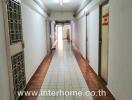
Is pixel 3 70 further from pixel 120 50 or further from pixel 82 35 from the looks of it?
pixel 82 35

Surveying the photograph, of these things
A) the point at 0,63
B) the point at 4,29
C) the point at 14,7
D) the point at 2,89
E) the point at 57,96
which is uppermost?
the point at 14,7

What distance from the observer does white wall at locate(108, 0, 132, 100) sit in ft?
7.87

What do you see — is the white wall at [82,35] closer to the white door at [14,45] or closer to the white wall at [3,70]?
the white door at [14,45]

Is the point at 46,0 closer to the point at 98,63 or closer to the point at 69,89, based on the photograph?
the point at 98,63

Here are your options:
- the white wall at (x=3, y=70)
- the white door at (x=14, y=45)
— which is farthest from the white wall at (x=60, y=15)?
the white wall at (x=3, y=70)

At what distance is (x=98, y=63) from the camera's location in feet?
15.2

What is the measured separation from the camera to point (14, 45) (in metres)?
3.08

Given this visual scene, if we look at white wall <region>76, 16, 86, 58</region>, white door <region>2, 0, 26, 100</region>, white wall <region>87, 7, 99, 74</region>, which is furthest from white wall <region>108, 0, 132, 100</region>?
white wall <region>76, 16, 86, 58</region>

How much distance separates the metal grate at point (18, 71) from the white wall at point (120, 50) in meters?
2.08

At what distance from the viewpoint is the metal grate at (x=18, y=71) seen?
3053mm

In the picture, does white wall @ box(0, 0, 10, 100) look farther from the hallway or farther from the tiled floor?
the tiled floor

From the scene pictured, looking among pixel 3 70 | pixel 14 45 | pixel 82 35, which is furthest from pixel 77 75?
pixel 82 35

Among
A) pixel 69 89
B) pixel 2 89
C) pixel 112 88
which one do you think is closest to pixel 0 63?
pixel 2 89

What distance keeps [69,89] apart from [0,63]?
2011 mm
